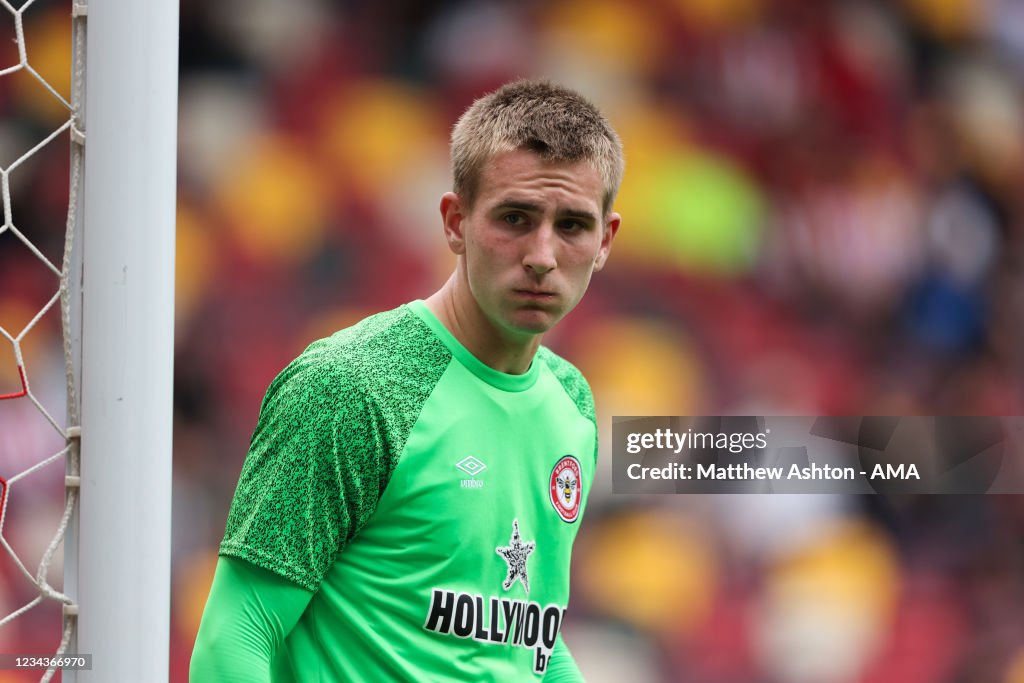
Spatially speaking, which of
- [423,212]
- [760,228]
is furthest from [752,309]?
[423,212]

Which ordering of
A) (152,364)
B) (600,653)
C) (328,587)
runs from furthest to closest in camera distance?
(600,653), (328,587), (152,364)

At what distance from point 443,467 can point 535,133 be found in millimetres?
A: 371

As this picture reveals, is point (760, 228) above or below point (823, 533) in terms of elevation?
above

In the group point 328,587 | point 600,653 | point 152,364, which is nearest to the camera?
point 152,364

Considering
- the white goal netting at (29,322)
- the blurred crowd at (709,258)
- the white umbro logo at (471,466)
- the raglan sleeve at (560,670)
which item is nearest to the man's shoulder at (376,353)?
the white umbro logo at (471,466)

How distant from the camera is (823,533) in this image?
9.86 feet

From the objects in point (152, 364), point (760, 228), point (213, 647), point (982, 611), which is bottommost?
point (213, 647)

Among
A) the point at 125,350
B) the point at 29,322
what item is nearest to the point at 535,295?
the point at 125,350

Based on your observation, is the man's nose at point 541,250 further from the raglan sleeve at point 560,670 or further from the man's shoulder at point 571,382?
the raglan sleeve at point 560,670

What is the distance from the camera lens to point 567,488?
56.9 inches

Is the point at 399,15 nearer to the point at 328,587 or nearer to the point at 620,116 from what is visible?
the point at 620,116

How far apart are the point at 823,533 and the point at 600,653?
636 mm

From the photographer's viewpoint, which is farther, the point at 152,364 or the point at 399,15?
the point at 399,15

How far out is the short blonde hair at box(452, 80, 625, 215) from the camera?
1286mm
